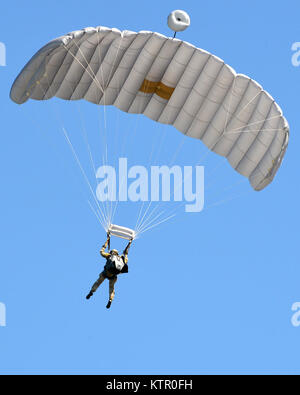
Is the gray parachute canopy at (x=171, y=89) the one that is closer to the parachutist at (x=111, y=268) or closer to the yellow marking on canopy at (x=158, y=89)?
the yellow marking on canopy at (x=158, y=89)

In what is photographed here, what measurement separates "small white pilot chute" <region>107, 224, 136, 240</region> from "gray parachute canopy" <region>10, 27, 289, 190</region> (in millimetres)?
3514

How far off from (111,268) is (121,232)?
1222 millimetres

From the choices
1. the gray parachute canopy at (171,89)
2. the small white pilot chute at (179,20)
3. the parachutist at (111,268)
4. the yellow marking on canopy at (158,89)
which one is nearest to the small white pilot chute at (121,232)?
the parachutist at (111,268)

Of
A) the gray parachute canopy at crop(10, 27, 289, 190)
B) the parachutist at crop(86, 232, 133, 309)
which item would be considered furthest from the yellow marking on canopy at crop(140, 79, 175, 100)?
the parachutist at crop(86, 232, 133, 309)

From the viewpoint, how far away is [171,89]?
3641 centimetres

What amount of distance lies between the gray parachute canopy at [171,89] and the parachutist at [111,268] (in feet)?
14.2

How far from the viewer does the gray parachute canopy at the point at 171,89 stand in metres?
35.2

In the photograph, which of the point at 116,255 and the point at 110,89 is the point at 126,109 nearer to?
the point at 110,89

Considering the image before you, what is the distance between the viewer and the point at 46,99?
36.5 m

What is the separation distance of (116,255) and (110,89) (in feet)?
16.1

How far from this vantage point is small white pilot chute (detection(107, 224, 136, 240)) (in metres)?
34.9

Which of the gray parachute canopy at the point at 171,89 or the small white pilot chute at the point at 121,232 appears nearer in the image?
the small white pilot chute at the point at 121,232
